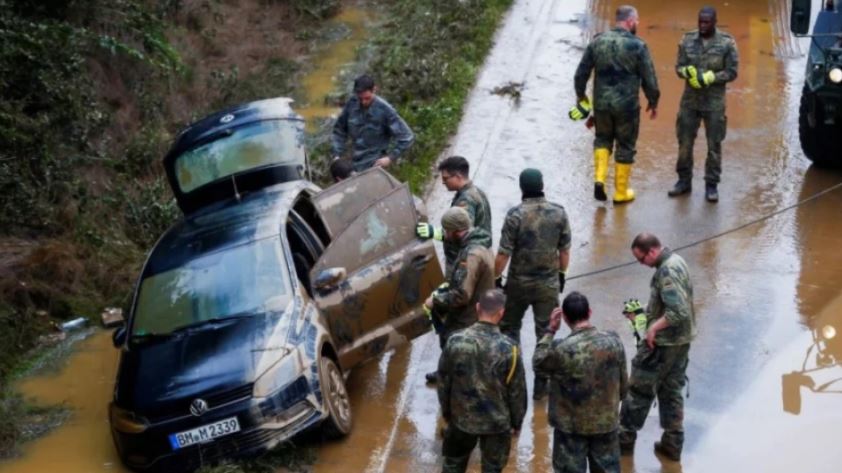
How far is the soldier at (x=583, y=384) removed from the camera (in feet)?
25.3

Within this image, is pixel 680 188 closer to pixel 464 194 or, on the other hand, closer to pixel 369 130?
pixel 369 130

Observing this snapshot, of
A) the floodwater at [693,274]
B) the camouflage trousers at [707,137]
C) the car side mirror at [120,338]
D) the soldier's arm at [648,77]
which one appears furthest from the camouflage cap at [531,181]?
the camouflage trousers at [707,137]

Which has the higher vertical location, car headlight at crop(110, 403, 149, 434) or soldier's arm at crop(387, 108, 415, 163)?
soldier's arm at crop(387, 108, 415, 163)

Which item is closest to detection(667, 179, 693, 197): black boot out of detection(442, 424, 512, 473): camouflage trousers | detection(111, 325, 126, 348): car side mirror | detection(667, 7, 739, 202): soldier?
detection(667, 7, 739, 202): soldier

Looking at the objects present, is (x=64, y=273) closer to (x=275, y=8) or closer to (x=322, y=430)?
(x=322, y=430)

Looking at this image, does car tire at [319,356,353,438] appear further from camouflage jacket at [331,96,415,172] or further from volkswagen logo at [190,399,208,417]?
camouflage jacket at [331,96,415,172]

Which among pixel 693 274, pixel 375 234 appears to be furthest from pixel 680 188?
pixel 375 234

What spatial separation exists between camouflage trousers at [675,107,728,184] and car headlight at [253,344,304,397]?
5661mm

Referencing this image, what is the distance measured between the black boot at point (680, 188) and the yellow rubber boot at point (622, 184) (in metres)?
0.41

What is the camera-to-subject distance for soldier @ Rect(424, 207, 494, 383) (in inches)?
353

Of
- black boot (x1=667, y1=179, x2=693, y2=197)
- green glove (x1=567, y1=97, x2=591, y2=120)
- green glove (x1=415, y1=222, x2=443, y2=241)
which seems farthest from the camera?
black boot (x1=667, y1=179, x2=693, y2=197)

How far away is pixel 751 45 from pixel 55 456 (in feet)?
37.0

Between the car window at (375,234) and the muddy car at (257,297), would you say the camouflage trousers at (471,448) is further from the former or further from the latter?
the car window at (375,234)

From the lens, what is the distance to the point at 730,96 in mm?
15602
